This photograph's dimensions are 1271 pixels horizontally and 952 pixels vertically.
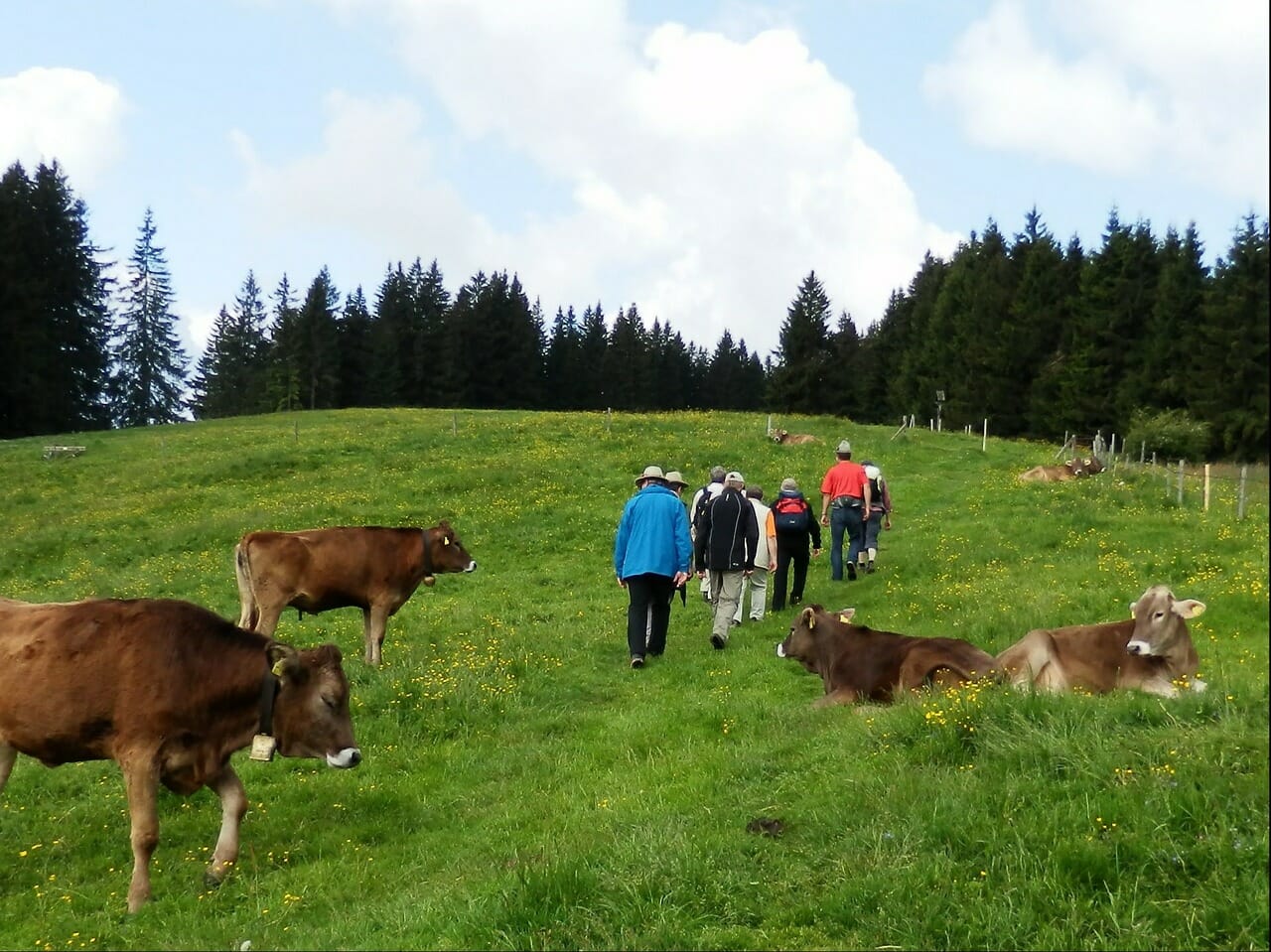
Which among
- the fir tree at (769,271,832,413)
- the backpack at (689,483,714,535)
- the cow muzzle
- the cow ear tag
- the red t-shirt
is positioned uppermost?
the fir tree at (769,271,832,413)

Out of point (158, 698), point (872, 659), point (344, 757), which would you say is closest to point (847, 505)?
point (872, 659)

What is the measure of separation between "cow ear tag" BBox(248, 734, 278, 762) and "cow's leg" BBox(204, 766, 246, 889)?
26cm

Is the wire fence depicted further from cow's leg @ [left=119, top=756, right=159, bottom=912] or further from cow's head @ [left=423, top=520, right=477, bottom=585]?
A: cow's head @ [left=423, top=520, right=477, bottom=585]

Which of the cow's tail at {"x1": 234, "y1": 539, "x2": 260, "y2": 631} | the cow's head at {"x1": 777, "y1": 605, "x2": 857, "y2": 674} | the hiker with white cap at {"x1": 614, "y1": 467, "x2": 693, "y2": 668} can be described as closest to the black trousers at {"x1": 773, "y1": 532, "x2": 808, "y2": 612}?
the hiker with white cap at {"x1": 614, "y1": 467, "x2": 693, "y2": 668}

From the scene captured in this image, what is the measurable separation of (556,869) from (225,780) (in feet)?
9.29

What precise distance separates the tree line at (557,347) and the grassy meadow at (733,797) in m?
4.51

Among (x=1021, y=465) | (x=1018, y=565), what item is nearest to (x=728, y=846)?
(x=1018, y=565)

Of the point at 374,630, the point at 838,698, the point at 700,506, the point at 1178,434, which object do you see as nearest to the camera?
the point at 1178,434

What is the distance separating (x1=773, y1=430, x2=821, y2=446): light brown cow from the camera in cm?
3333

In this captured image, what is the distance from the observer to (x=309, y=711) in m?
6.68

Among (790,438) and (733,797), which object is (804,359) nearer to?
(790,438)

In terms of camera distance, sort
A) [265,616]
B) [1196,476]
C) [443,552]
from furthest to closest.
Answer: [443,552]
[265,616]
[1196,476]

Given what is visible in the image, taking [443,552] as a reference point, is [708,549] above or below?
above

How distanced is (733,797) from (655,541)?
5.47m
